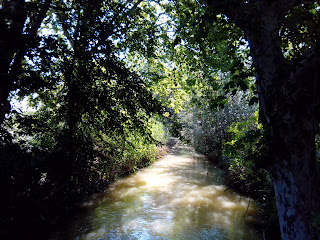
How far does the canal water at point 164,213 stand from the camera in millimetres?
5891

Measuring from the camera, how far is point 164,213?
7.27 m

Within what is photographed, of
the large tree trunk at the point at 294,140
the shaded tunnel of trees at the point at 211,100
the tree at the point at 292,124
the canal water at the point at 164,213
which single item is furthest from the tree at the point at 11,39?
the canal water at the point at 164,213

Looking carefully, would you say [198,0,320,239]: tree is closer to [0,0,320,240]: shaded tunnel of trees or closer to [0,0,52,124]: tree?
[0,0,320,240]: shaded tunnel of trees

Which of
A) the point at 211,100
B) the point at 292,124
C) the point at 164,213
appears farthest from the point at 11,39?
the point at 164,213

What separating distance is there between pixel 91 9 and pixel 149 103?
1.87 metres

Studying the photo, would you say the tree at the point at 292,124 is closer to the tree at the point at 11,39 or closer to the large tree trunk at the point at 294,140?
the large tree trunk at the point at 294,140

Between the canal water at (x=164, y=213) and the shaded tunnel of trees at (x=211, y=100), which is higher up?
the shaded tunnel of trees at (x=211, y=100)

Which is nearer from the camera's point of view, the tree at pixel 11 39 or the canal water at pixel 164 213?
the tree at pixel 11 39

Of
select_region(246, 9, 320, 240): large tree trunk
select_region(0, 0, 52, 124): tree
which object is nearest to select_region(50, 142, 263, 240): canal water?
select_region(246, 9, 320, 240): large tree trunk

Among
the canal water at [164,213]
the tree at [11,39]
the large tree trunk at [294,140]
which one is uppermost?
the tree at [11,39]

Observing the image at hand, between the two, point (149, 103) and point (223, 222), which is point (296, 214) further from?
point (223, 222)


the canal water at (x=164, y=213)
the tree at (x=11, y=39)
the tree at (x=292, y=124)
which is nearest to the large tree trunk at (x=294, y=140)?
the tree at (x=292, y=124)

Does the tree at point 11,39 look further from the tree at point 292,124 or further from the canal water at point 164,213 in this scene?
the canal water at point 164,213

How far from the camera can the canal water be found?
19.3ft
